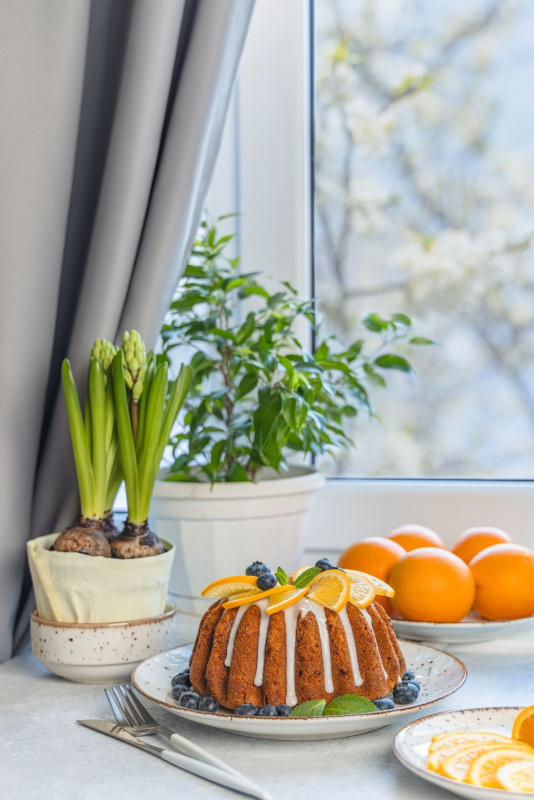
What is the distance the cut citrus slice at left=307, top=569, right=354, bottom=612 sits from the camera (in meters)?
0.68

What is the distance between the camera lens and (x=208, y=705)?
2.19 ft

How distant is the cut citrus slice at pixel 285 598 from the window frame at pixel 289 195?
0.52 meters

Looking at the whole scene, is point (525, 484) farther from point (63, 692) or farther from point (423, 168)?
point (63, 692)

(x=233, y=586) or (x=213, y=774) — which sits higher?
(x=233, y=586)

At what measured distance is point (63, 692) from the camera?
2.68 feet

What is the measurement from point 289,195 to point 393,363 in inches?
12.8

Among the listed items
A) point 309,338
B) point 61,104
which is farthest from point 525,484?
point 61,104

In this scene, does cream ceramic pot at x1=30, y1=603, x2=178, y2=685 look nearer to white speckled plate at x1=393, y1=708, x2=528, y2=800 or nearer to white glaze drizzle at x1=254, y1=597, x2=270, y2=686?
white glaze drizzle at x1=254, y1=597, x2=270, y2=686

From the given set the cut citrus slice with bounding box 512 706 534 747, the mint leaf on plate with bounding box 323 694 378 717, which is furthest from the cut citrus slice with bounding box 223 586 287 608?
the cut citrus slice with bounding box 512 706 534 747

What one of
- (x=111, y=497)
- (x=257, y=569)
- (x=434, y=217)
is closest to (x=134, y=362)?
(x=111, y=497)

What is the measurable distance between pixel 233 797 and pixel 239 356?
1.95ft

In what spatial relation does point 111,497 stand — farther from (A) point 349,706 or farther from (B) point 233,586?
(A) point 349,706

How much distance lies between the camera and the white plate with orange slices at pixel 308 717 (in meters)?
0.63

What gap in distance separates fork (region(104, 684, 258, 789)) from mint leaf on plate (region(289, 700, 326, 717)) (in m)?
0.07
